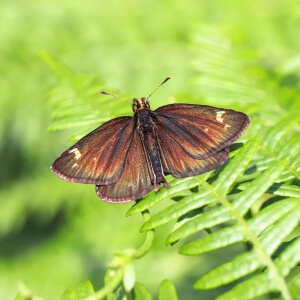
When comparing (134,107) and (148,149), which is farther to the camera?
(134,107)

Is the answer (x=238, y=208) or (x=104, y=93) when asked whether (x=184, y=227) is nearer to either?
(x=238, y=208)

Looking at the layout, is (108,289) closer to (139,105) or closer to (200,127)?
(200,127)

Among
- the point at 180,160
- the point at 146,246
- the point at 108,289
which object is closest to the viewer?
the point at 108,289

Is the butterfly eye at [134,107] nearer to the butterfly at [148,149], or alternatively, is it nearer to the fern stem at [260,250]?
the butterfly at [148,149]

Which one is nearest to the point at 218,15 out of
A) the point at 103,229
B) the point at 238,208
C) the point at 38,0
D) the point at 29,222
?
the point at 38,0

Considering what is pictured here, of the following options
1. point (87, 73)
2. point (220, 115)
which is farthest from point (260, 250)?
point (87, 73)

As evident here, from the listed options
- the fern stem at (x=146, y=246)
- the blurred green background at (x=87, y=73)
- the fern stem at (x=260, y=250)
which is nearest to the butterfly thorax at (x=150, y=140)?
the fern stem at (x=146, y=246)
